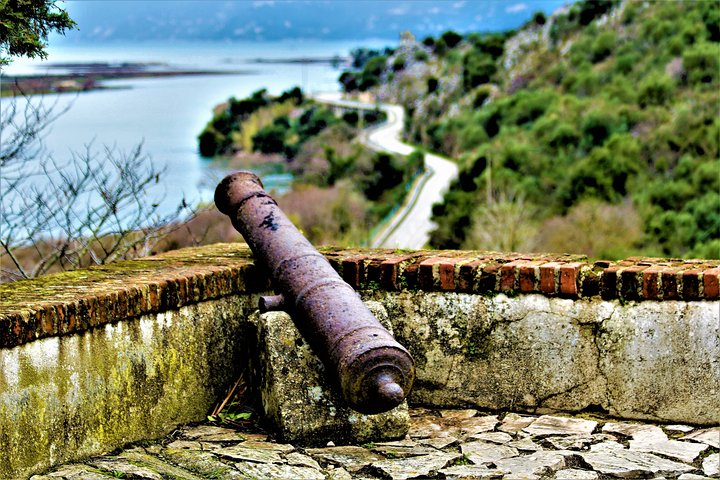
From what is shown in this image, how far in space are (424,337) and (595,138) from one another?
1806 inches

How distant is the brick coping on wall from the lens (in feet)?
12.1

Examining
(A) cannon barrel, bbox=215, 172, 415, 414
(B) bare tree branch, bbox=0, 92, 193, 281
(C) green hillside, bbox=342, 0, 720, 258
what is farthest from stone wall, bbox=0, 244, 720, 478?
(C) green hillside, bbox=342, 0, 720, 258

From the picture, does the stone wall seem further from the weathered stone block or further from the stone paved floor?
the weathered stone block

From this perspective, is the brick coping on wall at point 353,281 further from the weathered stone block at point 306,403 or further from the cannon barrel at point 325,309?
the weathered stone block at point 306,403

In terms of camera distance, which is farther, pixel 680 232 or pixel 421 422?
pixel 680 232

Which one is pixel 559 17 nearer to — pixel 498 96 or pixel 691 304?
pixel 498 96

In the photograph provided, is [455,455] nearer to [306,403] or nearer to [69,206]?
[306,403]

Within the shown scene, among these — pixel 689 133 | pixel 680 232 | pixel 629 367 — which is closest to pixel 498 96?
pixel 689 133

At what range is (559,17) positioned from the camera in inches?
3022

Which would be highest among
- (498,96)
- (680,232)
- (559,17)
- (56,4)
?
(559,17)

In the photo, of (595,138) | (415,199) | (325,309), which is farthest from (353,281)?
(415,199)

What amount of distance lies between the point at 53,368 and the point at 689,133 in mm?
44616

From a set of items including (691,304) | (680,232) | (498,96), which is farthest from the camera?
(498,96)

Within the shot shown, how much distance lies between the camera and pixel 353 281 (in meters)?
4.60
